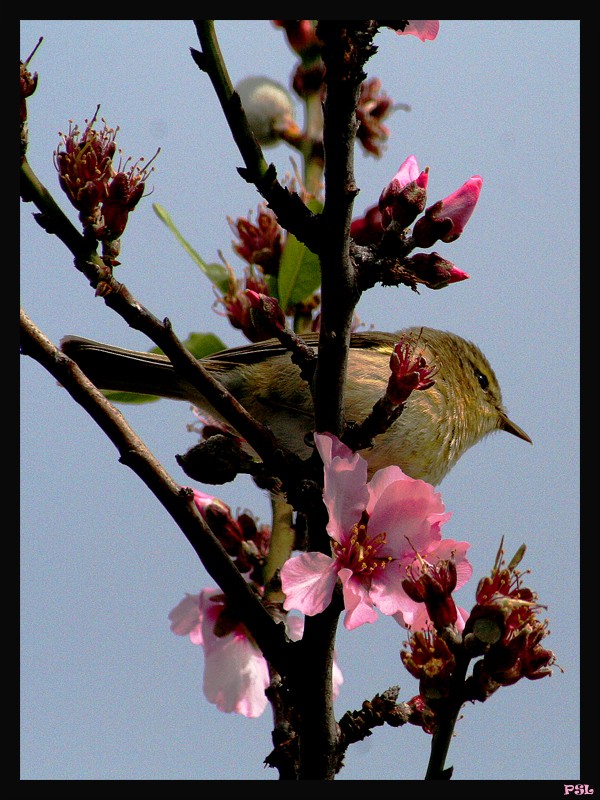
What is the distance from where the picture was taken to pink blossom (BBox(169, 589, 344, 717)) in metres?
3.21

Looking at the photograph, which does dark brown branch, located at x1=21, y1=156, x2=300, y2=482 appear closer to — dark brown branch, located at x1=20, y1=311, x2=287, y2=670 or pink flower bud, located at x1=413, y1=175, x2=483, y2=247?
dark brown branch, located at x1=20, y1=311, x2=287, y2=670

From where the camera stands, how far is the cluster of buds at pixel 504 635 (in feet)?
6.61

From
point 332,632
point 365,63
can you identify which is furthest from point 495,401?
point 365,63

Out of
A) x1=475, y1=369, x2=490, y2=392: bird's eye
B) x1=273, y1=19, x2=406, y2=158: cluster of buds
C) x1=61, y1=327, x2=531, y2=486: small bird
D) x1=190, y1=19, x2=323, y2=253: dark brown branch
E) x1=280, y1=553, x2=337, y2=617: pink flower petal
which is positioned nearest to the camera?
x1=190, y1=19, x2=323, y2=253: dark brown branch

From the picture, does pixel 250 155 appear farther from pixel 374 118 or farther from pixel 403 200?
pixel 374 118

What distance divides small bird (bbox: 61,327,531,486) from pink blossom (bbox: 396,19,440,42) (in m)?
1.28

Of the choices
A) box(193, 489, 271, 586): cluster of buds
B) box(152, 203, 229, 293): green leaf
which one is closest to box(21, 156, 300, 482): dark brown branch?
box(193, 489, 271, 586): cluster of buds

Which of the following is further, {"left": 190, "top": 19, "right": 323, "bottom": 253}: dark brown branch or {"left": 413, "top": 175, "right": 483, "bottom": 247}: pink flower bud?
{"left": 413, "top": 175, "right": 483, "bottom": 247}: pink flower bud

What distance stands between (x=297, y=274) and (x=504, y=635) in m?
1.71

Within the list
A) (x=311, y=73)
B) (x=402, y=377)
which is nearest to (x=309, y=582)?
(x=402, y=377)

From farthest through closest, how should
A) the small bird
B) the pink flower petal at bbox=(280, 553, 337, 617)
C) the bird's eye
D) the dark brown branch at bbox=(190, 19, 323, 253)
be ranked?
1. the bird's eye
2. the small bird
3. the pink flower petal at bbox=(280, 553, 337, 617)
4. the dark brown branch at bbox=(190, 19, 323, 253)

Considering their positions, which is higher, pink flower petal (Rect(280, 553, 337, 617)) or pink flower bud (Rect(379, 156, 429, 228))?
pink flower bud (Rect(379, 156, 429, 228))

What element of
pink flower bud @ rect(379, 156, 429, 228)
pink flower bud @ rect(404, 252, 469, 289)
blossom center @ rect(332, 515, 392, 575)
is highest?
pink flower bud @ rect(379, 156, 429, 228)

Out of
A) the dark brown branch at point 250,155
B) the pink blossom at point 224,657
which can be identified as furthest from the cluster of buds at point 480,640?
the pink blossom at point 224,657
